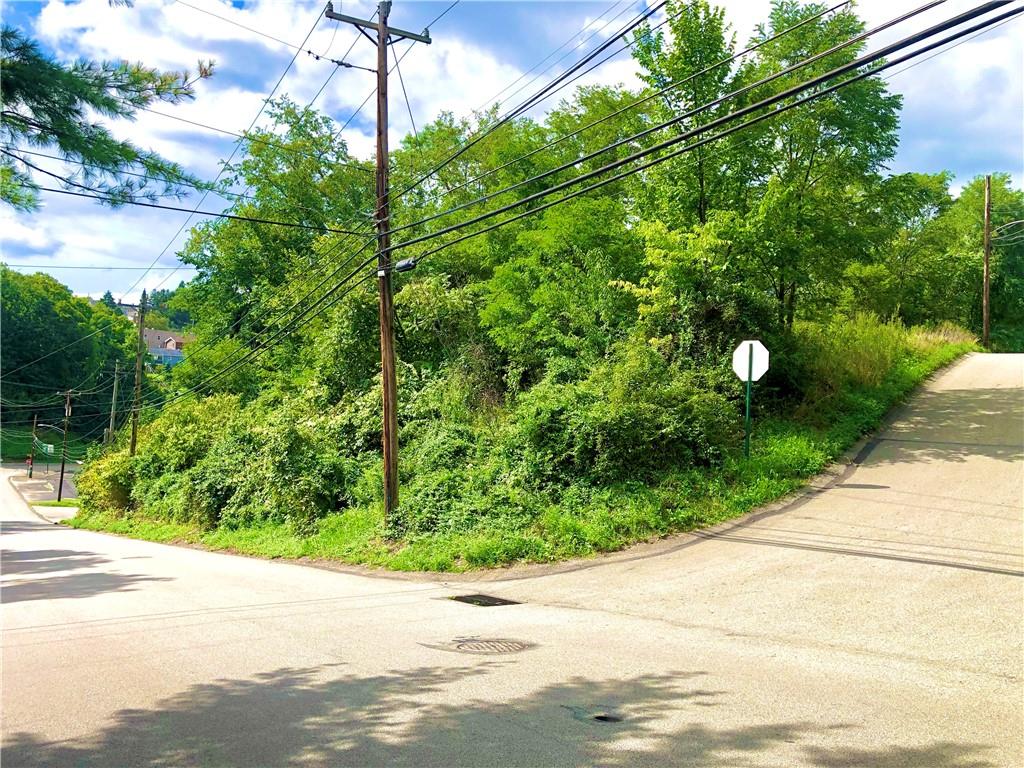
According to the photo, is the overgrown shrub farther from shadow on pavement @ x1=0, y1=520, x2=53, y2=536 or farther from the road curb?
the road curb

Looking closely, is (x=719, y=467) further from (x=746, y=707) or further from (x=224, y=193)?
(x=224, y=193)

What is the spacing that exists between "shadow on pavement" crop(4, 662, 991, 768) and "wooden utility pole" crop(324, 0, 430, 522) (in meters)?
10.2

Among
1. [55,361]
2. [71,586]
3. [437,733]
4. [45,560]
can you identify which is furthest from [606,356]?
[55,361]

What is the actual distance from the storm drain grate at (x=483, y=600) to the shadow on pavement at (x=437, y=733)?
13.9 feet

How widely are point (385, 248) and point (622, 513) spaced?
7.41 metres

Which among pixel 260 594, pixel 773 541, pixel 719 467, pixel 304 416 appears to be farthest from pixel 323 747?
pixel 304 416

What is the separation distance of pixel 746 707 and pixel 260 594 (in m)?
8.01

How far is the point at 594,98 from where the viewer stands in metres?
26.8

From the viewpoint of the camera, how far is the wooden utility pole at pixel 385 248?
15.3m

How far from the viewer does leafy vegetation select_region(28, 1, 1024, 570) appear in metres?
14.4

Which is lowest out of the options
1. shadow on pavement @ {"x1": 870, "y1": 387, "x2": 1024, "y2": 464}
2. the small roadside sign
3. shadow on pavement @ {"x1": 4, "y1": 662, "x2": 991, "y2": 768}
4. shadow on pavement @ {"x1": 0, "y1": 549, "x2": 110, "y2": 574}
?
shadow on pavement @ {"x1": 0, "y1": 549, "x2": 110, "y2": 574}

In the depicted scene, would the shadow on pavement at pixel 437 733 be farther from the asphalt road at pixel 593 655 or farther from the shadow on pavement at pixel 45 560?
the shadow on pavement at pixel 45 560

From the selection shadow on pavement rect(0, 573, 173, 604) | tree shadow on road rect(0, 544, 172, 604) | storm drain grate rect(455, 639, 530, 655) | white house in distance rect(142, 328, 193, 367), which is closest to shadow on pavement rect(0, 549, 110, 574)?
tree shadow on road rect(0, 544, 172, 604)

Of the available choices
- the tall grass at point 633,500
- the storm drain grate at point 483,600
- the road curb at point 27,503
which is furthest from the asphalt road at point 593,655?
the road curb at point 27,503
